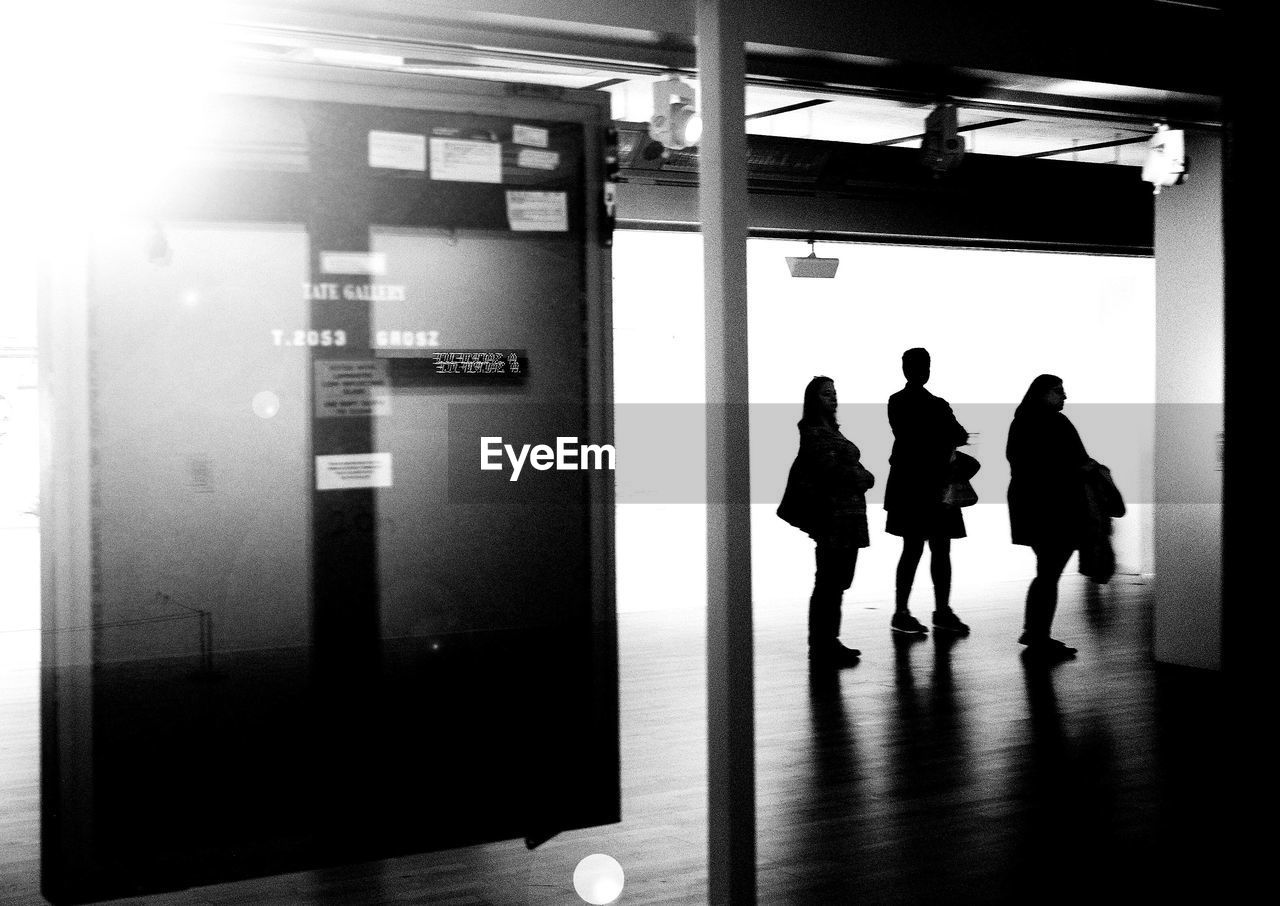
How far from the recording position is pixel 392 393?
3.03 meters

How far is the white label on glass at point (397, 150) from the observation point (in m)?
2.93

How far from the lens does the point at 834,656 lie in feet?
22.4

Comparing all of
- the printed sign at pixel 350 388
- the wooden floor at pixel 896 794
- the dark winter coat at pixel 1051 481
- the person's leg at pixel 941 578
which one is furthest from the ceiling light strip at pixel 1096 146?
the printed sign at pixel 350 388

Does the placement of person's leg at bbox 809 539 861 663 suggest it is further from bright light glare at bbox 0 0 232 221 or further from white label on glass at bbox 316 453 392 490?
bright light glare at bbox 0 0 232 221

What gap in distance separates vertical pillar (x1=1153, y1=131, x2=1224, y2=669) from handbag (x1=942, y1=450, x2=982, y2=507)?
3.66ft

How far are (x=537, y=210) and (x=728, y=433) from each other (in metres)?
0.74

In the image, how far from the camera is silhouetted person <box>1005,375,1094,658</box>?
6.84m

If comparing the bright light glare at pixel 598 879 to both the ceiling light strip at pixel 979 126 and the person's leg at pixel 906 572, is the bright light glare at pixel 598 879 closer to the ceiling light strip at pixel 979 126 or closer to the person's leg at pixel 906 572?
the person's leg at pixel 906 572

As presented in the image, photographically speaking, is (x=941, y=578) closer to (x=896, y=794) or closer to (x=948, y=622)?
(x=948, y=622)

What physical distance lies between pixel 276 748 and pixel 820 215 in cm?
634

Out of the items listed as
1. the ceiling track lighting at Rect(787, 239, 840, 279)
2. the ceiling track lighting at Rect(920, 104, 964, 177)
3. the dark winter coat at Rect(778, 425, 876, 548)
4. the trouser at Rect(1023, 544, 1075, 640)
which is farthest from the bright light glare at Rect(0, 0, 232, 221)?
the ceiling track lighting at Rect(787, 239, 840, 279)

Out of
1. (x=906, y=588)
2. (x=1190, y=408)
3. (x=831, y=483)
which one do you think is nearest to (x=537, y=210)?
(x=831, y=483)

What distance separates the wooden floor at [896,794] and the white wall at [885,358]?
3.19 meters

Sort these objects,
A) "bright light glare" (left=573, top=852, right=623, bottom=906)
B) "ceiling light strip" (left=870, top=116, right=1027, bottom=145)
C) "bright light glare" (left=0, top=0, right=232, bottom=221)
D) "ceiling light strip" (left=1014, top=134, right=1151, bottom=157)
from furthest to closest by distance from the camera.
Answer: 1. "ceiling light strip" (left=1014, top=134, right=1151, bottom=157)
2. "ceiling light strip" (left=870, top=116, right=1027, bottom=145)
3. "bright light glare" (left=573, top=852, right=623, bottom=906)
4. "bright light glare" (left=0, top=0, right=232, bottom=221)
